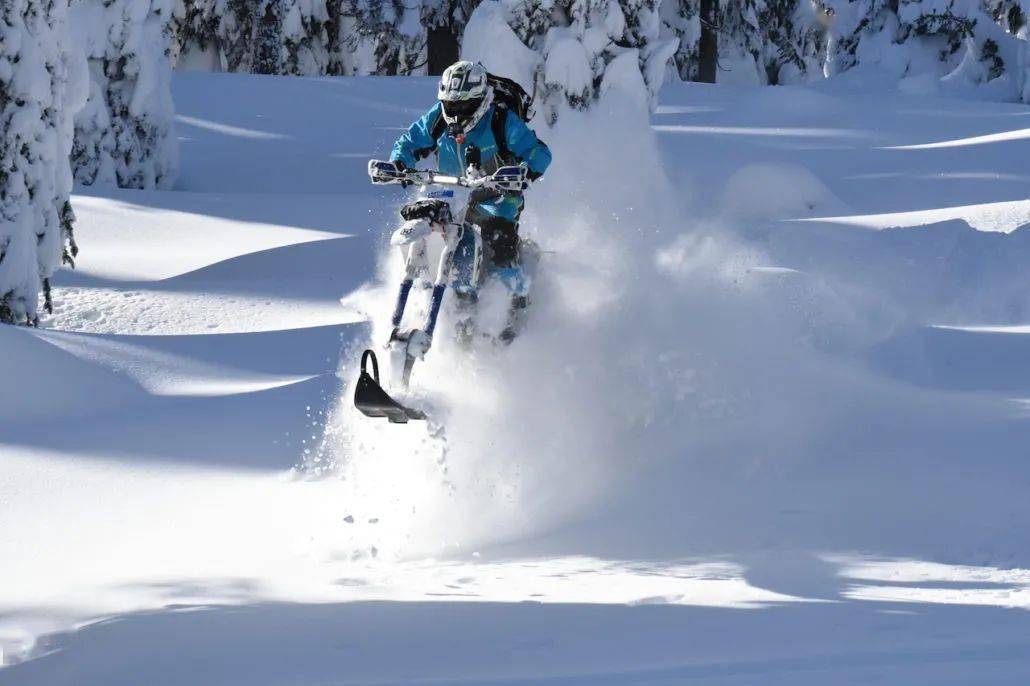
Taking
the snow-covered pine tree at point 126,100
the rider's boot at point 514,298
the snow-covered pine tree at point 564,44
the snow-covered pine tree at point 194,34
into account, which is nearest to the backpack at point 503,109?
the rider's boot at point 514,298

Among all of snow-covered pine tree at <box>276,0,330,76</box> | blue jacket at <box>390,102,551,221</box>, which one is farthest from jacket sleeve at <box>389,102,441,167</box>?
snow-covered pine tree at <box>276,0,330,76</box>

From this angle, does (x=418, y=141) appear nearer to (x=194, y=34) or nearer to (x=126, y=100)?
(x=126, y=100)

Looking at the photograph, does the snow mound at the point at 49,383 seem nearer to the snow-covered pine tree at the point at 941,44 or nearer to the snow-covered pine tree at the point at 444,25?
the snow-covered pine tree at the point at 444,25

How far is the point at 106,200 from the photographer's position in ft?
65.1

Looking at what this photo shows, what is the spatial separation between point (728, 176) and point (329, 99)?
31.3 ft

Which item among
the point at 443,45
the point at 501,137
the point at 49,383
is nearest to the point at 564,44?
the point at 443,45

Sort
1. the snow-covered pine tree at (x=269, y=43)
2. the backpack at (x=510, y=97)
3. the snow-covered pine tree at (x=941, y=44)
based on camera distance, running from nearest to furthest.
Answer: the backpack at (x=510, y=97), the snow-covered pine tree at (x=941, y=44), the snow-covered pine tree at (x=269, y=43)

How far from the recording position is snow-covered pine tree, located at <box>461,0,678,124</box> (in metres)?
20.9

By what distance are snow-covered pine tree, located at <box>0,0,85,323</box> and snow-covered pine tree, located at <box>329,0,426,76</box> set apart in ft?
60.8

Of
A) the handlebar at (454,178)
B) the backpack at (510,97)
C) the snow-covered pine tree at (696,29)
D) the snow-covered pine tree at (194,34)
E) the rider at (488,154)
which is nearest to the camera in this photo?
the handlebar at (454,178)

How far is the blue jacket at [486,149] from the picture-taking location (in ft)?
28.3

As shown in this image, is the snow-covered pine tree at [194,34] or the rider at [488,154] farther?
the snow-covered pine tree at [194,34]

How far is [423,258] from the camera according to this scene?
311 inches

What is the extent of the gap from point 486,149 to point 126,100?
13767mm
